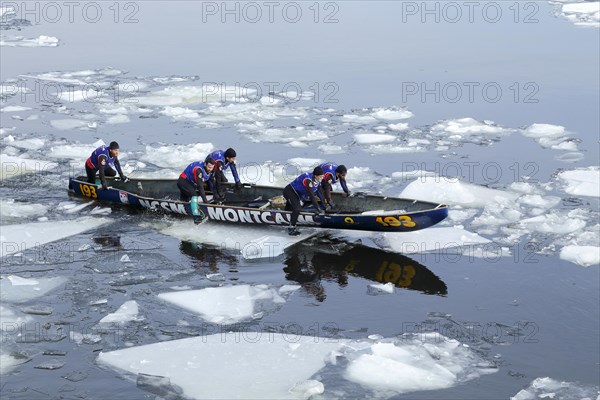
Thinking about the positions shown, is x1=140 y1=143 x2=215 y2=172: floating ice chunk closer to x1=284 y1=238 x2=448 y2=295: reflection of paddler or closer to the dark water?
the dark water

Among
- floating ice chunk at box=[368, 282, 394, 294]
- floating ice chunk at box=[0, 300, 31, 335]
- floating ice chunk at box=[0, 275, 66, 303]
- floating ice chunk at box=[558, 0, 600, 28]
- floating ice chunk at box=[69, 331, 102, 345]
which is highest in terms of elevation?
floating ice chunk at box=[558, 0, 600, 28]

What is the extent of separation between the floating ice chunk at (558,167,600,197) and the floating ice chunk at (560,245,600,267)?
11.5ft

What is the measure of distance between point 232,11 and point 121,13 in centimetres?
587

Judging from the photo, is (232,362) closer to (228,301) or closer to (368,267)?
(228,301)

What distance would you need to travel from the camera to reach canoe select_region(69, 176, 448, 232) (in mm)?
16031

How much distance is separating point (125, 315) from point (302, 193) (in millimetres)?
4873

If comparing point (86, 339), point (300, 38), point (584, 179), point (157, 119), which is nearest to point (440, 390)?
point (86, 339)

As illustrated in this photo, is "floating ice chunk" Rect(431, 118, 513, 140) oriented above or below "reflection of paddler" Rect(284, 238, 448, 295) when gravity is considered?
above

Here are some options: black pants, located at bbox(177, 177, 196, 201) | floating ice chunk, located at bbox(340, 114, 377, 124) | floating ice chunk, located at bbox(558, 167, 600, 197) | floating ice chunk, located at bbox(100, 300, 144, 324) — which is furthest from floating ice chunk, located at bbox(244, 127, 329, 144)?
floating ice chunk, located at bbox(100, 300, 144, 324)

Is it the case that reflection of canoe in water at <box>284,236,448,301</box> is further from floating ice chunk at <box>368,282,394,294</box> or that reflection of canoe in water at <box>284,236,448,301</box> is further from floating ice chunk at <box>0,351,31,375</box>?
floating ice chunk at <box>0,351,31,375</box>

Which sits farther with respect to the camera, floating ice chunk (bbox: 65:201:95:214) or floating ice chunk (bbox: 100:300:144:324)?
floating ice chunk (bbox: 65:201:95:214)

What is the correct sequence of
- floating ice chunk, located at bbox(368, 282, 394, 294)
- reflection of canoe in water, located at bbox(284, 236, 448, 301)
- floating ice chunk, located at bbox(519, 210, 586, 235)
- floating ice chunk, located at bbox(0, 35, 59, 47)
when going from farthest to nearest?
1. floating ice chunk, located at bbox(0, 35, 59, 47)
2. floating ice chunk, located at bbox(519, 210, 586, 235)
3. reflection of canoe in water, located at bbox(284, 236, 448, 301)
4. floating ice chunk, located at bbox(368, 282, 394, 294)

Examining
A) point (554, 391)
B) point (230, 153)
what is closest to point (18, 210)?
point (230, 153)

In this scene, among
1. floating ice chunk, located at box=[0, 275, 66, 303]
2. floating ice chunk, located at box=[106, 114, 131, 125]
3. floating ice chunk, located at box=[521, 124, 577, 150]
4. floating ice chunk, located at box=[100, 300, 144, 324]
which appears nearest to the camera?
floating ice chunk, located at box=[100, 300, 144, 324]
